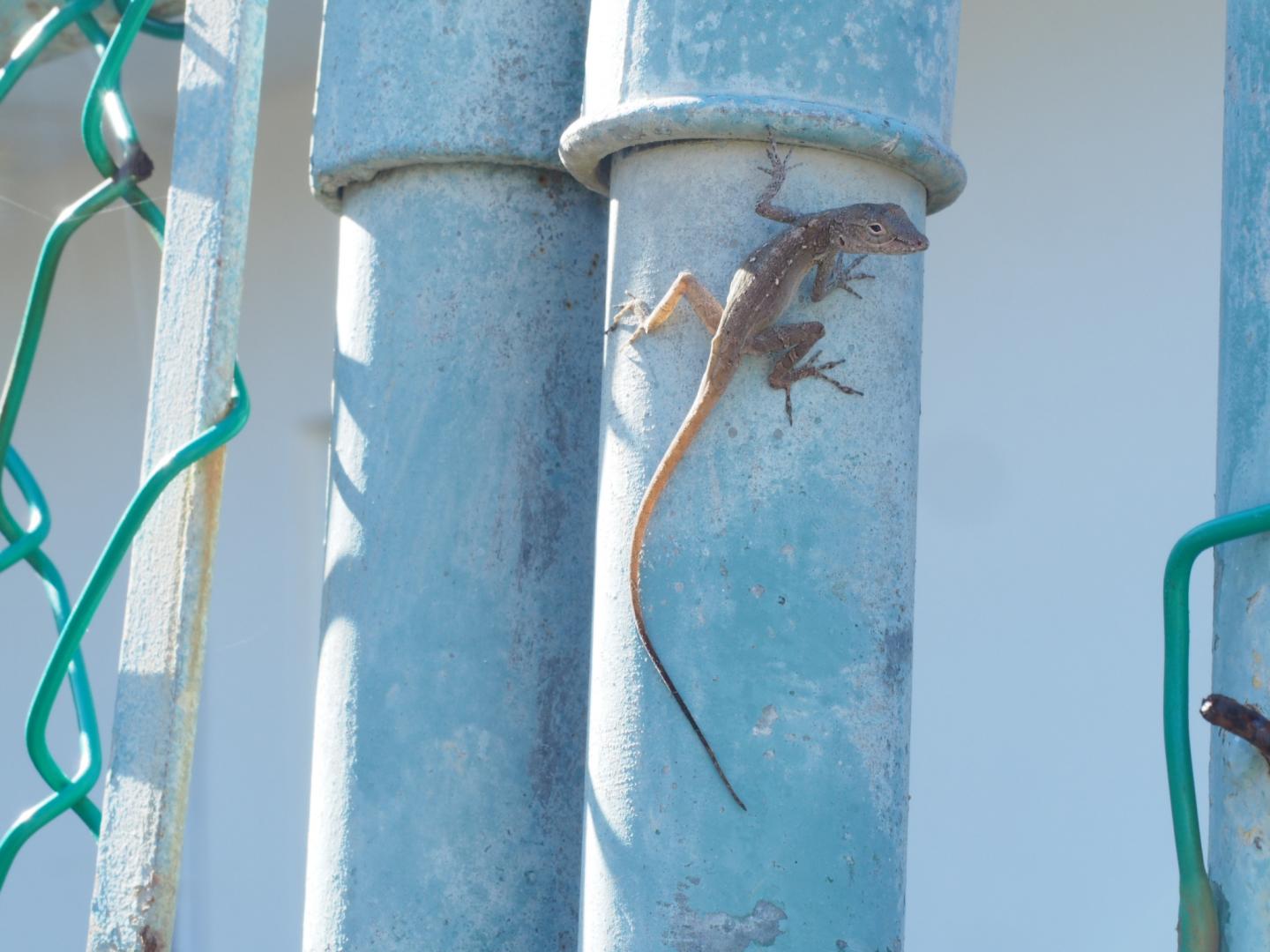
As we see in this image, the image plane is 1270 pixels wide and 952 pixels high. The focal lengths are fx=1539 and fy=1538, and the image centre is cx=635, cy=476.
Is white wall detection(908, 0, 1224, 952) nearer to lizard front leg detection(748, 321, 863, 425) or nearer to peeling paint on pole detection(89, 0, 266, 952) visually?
lizard front leg detection(748, 321, 863, 425)

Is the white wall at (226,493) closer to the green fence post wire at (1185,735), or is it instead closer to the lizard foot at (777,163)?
the lizard foot at (777,163)

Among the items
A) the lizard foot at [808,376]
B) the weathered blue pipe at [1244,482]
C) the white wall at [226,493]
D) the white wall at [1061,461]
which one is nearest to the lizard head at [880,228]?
the lizard foot at [808,376]

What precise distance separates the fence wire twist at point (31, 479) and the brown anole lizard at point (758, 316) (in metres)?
0.49

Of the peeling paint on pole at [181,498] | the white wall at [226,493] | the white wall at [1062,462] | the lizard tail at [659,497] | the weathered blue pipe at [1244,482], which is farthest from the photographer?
the white wall at [226,493]

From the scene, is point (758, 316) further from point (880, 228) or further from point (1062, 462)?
point (1062, 462)

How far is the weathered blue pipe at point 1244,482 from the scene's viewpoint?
1.04 metres

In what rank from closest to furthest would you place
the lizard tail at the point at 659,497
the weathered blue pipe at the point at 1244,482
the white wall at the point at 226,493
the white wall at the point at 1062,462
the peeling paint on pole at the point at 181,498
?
the weathered blue pipe at the point at 1244,482
the lizard tail at the point at 659,497
the peeling paint on pole at the point at 181,498
the white wall at the point at 1062,462
the white wall at the point at 226,493

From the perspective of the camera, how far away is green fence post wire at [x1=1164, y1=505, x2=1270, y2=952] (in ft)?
3.43

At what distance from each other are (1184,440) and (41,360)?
3984mm

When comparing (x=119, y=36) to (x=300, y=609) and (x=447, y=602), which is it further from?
(x=300, y=609)

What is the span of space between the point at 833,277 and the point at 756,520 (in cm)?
27

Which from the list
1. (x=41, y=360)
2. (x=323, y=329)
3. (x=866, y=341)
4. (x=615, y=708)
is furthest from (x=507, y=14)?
(x=41, y=360)

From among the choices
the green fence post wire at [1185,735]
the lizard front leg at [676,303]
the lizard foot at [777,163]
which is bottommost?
the green fence post wire at [1185,735]

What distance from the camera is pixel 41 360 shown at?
5.46m
